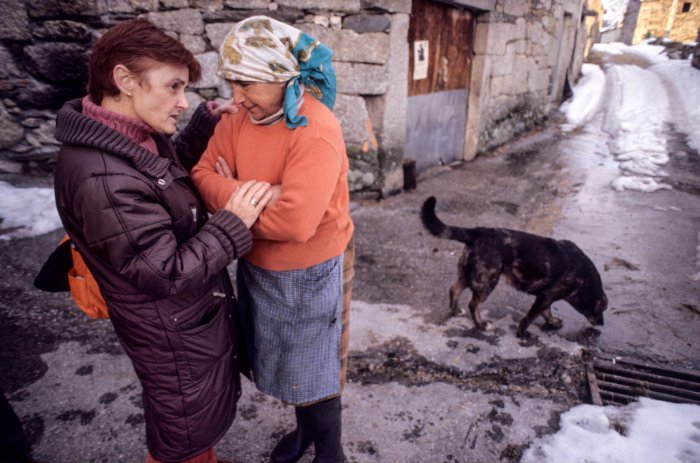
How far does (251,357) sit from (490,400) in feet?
5.14

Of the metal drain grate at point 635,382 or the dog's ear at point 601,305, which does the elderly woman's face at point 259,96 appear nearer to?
the metal drain grate at point 635,382

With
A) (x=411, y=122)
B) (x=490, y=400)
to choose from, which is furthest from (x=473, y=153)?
(x=490, y=400)

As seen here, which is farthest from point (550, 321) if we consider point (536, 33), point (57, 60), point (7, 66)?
point (536, 33)

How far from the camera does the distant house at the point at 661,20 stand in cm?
2298

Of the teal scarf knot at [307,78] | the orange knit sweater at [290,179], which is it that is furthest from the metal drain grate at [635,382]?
the teal scarf knot at [307,78]

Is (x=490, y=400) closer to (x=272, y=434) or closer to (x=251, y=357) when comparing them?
(x=272, y=434)

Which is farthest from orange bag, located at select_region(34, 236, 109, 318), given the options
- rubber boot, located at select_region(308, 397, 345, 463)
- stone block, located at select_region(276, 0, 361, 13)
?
stone block, located at select_region(276, 0, 361, 13)

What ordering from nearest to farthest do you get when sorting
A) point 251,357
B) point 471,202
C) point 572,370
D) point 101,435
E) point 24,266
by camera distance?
1. point 251,357
2. point 101,435
3. point 572,370
4. point 24,266
5. point 471,202

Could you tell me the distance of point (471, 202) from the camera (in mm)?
5672

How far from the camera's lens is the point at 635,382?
8.83 ft

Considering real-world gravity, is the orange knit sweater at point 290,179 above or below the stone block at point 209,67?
below

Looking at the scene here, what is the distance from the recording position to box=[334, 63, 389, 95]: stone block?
15.9ft

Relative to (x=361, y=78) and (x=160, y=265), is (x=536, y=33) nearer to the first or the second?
(x=361, y=78)

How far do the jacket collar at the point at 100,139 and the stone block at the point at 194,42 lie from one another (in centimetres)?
408
